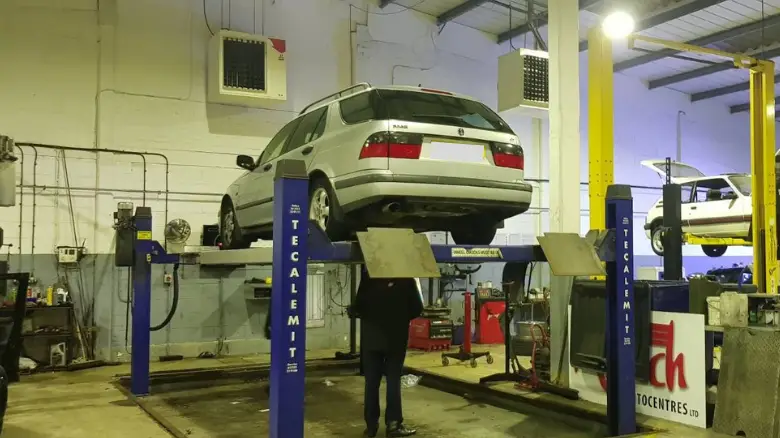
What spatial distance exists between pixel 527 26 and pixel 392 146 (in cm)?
795

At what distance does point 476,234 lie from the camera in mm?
5414

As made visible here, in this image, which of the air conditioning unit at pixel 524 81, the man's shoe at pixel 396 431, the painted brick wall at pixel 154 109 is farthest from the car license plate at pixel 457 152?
the painted brick wall at pixel 154 109

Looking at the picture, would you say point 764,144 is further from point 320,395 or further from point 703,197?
point 320,395

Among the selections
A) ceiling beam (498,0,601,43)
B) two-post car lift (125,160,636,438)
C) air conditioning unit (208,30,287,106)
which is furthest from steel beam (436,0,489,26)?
two-post car lift (125,160,636,438)

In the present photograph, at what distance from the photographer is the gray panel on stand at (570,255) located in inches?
169

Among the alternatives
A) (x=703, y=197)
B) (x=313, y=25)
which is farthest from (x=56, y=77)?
(x=703, y=197)

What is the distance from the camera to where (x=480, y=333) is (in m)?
11.0

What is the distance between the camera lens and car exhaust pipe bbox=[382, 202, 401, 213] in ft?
14.5

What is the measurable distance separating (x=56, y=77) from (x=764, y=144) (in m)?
9.26

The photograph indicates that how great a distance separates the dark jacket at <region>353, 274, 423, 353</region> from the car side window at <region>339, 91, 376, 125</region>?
118cm

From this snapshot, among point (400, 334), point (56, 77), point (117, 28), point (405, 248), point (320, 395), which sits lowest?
point (320, 395)

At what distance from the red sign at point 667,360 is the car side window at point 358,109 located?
290cm

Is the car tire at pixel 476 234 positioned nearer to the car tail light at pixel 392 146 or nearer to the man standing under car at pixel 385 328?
the man standing under car at pixel 385 328

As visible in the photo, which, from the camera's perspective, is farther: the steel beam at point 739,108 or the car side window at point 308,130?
the steel beam at point 739,108
